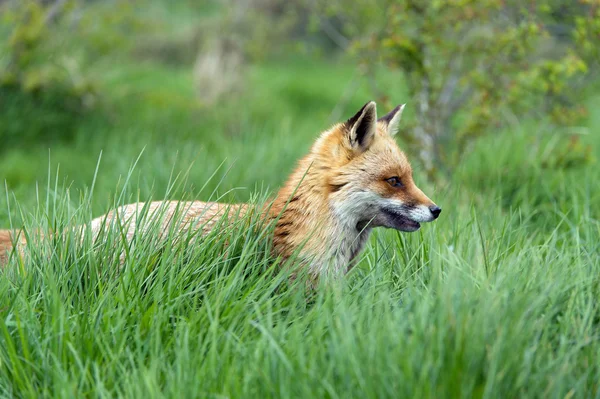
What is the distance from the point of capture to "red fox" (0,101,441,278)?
4.80 meters

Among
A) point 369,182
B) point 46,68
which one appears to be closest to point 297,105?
point 46,68

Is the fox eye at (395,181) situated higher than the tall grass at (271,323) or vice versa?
the fox eye at (395,181)

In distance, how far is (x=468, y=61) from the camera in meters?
9.14

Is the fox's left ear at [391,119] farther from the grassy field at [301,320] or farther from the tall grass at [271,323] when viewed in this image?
the tall grass at [271,323]

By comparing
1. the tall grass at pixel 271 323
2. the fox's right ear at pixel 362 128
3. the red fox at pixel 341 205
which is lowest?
the tall grass at pixel 271 323

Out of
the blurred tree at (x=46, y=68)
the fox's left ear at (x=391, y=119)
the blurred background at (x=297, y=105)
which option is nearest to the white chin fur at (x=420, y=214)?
the fox's left ear at (x=391, y=119)

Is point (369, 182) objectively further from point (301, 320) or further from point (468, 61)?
point (468, 61)

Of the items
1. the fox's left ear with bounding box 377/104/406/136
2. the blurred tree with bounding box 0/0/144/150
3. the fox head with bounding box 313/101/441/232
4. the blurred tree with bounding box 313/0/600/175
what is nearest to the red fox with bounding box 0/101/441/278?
the fox head with bounding box 313/101/441/232

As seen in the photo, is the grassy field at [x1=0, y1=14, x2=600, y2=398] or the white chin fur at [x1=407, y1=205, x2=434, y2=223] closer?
the grassy field at [x1=0, y1=14, x2=600, y2=398]

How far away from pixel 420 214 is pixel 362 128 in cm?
70

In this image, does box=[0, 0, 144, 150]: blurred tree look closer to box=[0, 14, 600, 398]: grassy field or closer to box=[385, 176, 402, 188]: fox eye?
box=[0, 14, 600, 398]: grassy field

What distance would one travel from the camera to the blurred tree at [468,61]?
300 inches

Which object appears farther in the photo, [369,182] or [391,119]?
[391,119]

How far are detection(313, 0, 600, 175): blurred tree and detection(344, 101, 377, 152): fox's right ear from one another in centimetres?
251
